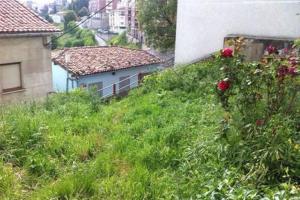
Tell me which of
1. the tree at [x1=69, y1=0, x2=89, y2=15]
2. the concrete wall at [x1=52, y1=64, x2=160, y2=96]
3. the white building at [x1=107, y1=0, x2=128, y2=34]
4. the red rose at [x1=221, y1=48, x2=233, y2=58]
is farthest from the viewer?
the tree at [x1=69, y1=0, x2=89, y2=15]

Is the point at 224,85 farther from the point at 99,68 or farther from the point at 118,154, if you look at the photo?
the point at 99,68

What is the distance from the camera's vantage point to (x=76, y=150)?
173 inches

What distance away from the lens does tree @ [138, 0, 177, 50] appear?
17.1m

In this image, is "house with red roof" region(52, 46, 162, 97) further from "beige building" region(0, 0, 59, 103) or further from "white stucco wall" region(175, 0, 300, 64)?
"white stucco wall" region(175, 0, 300, 64)

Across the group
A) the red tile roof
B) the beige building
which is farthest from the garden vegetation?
the red tile roof

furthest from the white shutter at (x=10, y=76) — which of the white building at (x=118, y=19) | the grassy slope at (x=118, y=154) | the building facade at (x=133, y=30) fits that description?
the white building at (x=118, y=19)

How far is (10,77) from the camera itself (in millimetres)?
11211

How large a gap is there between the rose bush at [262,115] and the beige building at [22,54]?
8.96 metres

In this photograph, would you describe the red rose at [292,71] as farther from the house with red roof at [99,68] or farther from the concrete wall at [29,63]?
the house with red roof at [99,68]

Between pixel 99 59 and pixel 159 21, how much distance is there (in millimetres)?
4353

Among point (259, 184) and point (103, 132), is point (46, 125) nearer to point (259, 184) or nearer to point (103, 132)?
point (103, 132)

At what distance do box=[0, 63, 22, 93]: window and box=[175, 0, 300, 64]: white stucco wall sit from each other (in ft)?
19.6

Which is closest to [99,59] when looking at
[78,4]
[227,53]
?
[227,53]

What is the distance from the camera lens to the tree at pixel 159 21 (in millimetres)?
17094
